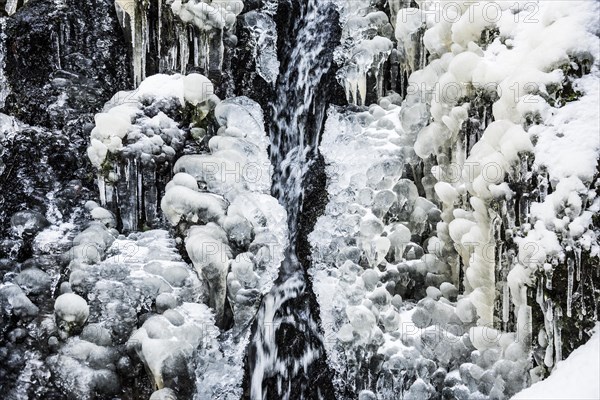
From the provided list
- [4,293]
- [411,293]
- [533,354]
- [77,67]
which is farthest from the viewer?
[77,67]

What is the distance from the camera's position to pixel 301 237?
673 cm

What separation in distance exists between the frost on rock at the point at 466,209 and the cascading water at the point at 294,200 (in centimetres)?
37

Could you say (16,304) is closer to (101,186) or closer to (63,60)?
(101,186)

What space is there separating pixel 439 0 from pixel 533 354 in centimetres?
334

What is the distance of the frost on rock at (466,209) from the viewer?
169 inches

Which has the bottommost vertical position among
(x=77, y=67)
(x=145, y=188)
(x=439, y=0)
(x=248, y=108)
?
(x=145, y=188)

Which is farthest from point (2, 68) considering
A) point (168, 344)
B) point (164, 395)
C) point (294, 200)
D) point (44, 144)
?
point (164, 395)

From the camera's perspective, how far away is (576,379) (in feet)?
12.1

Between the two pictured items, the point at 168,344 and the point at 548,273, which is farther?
the point at 168,344

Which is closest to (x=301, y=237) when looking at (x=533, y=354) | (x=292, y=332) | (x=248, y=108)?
(x=292, y=332)

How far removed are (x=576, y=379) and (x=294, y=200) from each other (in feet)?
12.5

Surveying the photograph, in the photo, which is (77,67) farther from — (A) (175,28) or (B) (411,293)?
(B) (411,293)

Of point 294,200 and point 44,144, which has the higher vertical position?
point 44,144

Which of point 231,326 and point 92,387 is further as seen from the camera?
point 231,326
